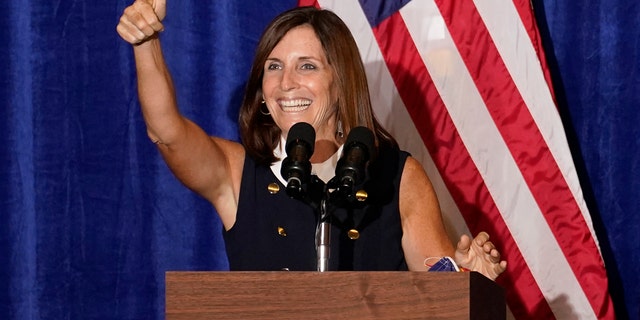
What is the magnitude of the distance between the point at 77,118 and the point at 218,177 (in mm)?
766

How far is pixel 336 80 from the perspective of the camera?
220 cm

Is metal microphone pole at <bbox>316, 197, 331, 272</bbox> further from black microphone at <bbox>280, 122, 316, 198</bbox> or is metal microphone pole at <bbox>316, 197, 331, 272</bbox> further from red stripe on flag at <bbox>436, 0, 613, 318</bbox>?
red stripe on flag at <bbox>436, 0, 613, 318</bbox>

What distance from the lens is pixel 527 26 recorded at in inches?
100

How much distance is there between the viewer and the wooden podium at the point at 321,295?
137cm

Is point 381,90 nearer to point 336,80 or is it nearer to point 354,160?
point 336,80

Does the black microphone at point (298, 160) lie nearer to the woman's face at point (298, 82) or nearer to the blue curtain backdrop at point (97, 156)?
the woman's face at point (298, 82)

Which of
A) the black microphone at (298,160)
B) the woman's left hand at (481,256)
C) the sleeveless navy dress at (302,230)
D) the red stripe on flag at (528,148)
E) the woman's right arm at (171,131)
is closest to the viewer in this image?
the black microphone at (298,160)

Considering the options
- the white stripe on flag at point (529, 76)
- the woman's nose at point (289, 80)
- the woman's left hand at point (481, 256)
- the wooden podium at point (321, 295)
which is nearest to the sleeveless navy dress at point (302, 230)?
the woman's nose at point (289, 80)

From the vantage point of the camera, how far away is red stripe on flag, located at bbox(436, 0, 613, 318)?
2.47 metres

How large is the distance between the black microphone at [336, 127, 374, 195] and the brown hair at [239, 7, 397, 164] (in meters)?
0.60

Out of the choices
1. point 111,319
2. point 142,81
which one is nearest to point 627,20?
point 142,81

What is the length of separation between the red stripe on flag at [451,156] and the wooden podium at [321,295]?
1160 mm

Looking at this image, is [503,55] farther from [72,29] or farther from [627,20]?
[72,29]

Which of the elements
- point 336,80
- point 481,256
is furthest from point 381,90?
point 481,256
